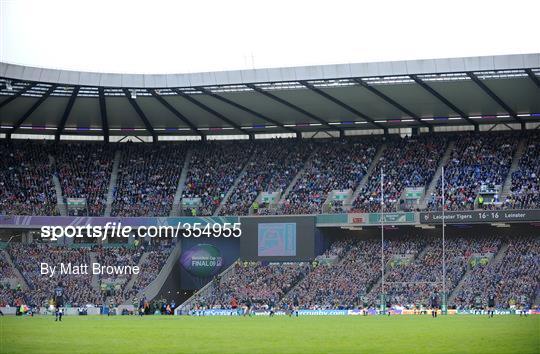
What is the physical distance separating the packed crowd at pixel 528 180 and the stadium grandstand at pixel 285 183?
146 mm

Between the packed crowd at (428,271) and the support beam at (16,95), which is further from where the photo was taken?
the support beam at (16,95)

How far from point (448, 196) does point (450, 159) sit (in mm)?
4962

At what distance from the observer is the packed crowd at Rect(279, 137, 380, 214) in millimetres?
74312

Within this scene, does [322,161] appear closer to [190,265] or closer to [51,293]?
[190,265]

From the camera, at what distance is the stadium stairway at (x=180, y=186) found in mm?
77688

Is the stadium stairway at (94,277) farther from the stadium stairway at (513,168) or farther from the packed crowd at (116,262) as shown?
the stadium stairway at (513,168)

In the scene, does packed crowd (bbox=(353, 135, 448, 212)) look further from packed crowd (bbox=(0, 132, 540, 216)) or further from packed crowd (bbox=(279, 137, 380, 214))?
packed crowd (bbox=(279, 137, 380, 214))

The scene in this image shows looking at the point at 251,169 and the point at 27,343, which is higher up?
the point at 251,169

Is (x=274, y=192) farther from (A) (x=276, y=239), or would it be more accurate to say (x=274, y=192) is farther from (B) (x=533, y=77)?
(B) (x=533, y=77)

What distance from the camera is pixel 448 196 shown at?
68938 mm

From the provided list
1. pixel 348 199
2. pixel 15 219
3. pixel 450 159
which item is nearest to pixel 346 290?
pixel 348 199

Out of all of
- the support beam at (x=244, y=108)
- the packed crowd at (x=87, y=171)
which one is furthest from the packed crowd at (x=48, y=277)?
the support beam at (x=244, y=108)

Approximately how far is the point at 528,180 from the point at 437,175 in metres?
7.21

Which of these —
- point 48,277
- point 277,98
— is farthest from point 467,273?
point 48,277
